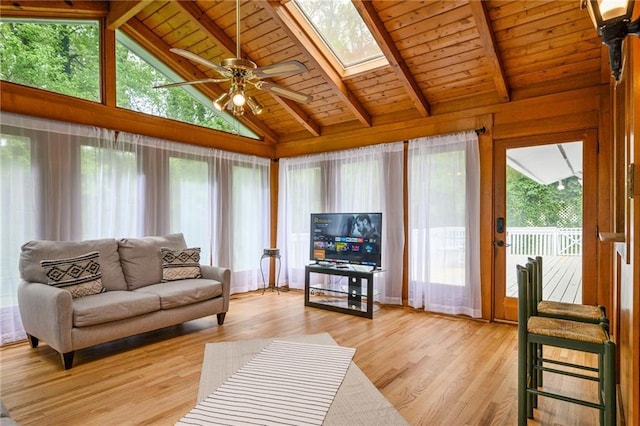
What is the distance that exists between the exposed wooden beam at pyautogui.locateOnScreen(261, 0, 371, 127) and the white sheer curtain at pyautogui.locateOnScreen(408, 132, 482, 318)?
0.93 meters

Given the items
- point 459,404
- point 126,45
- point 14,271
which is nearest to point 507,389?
point 459,404

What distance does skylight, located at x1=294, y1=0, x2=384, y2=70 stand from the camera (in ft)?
13.1

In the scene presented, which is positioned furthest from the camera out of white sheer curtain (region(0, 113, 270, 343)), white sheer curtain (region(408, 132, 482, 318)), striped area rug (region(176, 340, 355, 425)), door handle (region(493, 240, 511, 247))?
white sheer curtain (region(408, 132, 482, 318))

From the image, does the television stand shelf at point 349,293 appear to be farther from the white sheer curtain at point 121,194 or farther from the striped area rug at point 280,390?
the white sheer curtain at point 121,194

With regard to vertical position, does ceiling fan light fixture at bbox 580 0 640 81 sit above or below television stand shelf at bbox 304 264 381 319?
above

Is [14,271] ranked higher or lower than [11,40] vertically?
lower

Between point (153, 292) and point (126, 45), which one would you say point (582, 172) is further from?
point (126, 45)

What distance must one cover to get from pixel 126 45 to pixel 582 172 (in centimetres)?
560

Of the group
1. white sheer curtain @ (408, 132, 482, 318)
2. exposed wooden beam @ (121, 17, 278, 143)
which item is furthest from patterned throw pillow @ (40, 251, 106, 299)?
white sheer curtain @ (408, 132, 482, 318)

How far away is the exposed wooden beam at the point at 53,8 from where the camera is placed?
3729 mm

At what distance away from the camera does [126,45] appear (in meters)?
4.67

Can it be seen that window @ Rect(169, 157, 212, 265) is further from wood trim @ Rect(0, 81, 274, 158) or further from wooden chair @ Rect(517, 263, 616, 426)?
wooden chair @ Rect(517, 263, 616, 426)

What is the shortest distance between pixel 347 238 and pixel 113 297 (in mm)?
2878

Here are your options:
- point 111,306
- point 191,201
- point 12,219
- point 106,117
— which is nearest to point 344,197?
point 191,201
